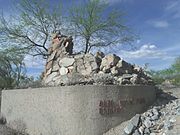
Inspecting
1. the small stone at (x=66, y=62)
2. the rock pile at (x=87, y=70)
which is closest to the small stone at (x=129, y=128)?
the rock pile at (x=87, y=70)

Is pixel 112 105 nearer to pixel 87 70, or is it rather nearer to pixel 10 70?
pixel 87 70

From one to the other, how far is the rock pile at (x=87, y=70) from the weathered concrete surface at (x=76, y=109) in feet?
3.58

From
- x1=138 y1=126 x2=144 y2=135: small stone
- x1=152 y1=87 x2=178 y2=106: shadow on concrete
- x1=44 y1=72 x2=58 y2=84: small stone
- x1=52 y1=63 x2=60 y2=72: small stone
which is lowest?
x1=138 y1=126 x2=144 y2=135: small stone

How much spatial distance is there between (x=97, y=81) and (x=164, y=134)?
3692 mm

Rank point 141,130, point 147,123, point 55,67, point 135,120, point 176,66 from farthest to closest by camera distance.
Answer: point 176,66 → point 55,67 → point 135,120 → point 147,123 → point 141,130

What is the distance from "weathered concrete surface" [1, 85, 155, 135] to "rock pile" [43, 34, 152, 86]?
1.09 m

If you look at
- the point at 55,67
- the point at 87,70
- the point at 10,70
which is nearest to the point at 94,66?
the point at 87,70

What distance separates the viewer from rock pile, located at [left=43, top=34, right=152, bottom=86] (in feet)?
45.5

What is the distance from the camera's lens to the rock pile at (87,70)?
13.9 m

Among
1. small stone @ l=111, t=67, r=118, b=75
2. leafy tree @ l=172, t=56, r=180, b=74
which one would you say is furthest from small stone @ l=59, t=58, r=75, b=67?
leafy tree @ l=172, t=56, r=180, b=74

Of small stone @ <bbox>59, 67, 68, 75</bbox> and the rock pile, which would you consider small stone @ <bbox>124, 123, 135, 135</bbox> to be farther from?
small stone @ <bbox>59, 67, 68, 75</bbox>

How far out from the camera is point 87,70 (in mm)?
14672

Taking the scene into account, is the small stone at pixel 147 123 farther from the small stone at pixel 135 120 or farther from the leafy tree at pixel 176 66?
the leafy tree at pixel 176 66

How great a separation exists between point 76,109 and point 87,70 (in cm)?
329
